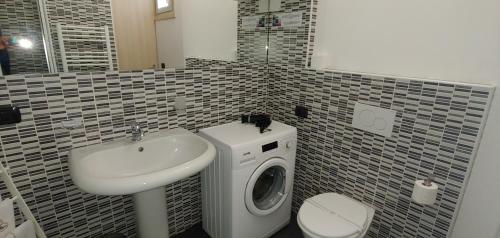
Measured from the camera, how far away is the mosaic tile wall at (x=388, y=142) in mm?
1248

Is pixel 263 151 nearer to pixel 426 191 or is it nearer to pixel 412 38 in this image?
pixel 426 191

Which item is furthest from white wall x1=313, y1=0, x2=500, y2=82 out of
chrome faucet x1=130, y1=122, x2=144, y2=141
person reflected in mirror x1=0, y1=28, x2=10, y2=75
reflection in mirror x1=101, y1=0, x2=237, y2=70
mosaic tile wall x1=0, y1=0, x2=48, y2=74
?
person reflected in mirror x1=0, y1=28, x2=10, y2=75

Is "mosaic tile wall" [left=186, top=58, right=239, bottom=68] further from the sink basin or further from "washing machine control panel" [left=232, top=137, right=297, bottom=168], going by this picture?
"washing machine control panel" [left=232, top=137, right=297, bottom=168]

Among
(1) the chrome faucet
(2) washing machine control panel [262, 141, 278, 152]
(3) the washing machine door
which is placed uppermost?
(1) the chrome faucet

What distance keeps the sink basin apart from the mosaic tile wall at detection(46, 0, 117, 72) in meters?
0.45

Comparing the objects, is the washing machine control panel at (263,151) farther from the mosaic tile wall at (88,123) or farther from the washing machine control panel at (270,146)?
the mosaic tile wall at (88,123)

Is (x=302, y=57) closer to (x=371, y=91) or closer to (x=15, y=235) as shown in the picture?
(x=371, y=91)

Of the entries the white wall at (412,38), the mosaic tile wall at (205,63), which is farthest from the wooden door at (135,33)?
the white wall at (412,38)

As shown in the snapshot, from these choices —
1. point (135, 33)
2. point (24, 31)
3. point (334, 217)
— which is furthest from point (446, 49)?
point (24, 31)

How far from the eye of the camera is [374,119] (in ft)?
5.04

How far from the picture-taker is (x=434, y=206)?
1.37m

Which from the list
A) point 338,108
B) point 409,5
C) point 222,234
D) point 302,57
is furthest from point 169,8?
point 222,234

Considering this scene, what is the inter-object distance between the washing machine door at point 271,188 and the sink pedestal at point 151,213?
57cm

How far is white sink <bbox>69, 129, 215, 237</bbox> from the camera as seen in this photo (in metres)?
1.00
